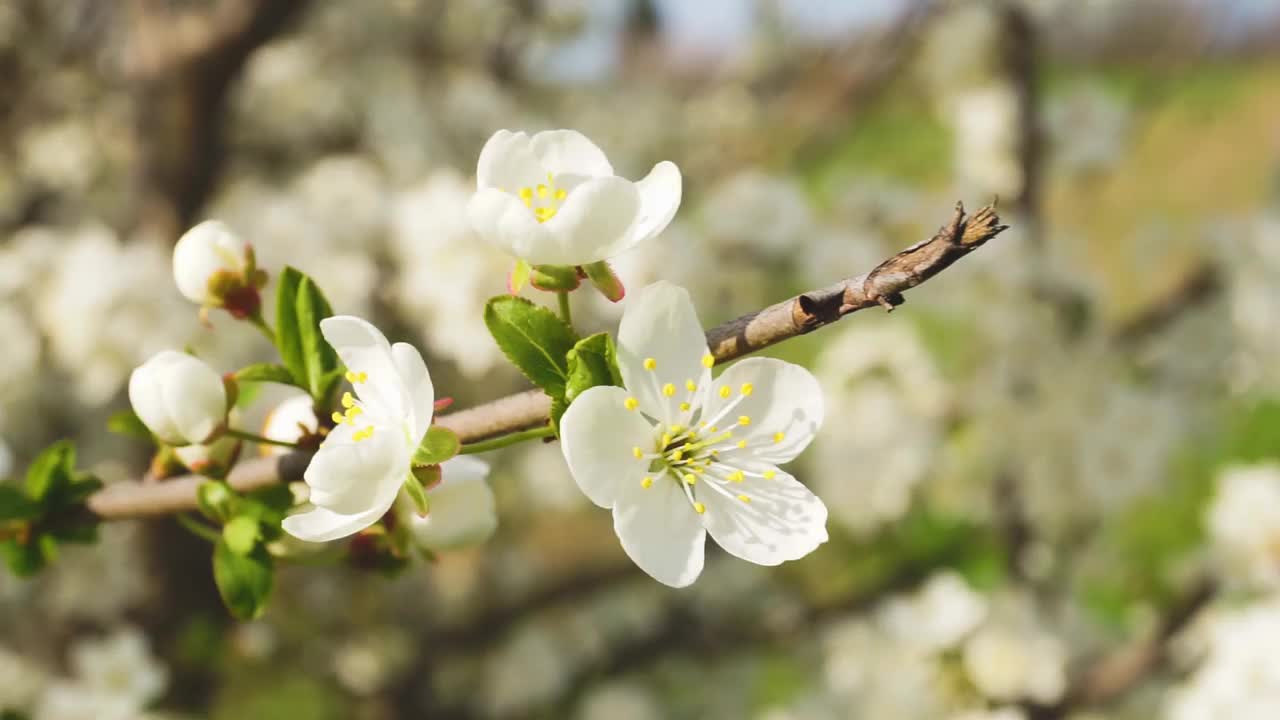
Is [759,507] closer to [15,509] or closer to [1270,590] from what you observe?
[15,509]

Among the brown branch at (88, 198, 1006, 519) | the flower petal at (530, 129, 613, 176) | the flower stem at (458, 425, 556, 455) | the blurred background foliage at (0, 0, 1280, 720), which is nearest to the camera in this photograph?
the brown branch at (88, 198, 1006, 519)

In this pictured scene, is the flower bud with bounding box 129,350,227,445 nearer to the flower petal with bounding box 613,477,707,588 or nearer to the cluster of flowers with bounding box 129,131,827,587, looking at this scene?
the cluster of flowers with bounding box 129,131,827,587

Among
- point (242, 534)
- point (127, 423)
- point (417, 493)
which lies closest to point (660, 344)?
point (417, 493)

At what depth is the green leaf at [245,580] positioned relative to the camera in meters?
0.63

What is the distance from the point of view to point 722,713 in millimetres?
2670

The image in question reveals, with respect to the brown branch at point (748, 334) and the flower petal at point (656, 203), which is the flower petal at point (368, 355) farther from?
the flower petal at point (656, 203)

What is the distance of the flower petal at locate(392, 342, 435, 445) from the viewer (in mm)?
526

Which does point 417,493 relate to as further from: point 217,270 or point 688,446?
point 217,270

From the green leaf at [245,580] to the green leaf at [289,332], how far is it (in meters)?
0.11

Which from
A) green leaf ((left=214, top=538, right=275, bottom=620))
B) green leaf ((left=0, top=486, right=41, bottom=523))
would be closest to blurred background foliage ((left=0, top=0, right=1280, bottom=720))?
green leaf ((left=0, top=486, right=41, bottom=523))

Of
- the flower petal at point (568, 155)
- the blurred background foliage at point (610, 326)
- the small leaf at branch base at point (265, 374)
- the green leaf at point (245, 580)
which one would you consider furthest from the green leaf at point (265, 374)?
the blurred background foliage at point (610, 326)

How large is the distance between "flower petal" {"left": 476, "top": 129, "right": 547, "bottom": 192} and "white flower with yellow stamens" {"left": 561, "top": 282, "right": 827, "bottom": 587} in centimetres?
12

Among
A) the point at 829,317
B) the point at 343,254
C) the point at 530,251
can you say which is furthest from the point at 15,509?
the point at 343,254

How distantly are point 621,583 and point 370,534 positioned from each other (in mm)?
2038
